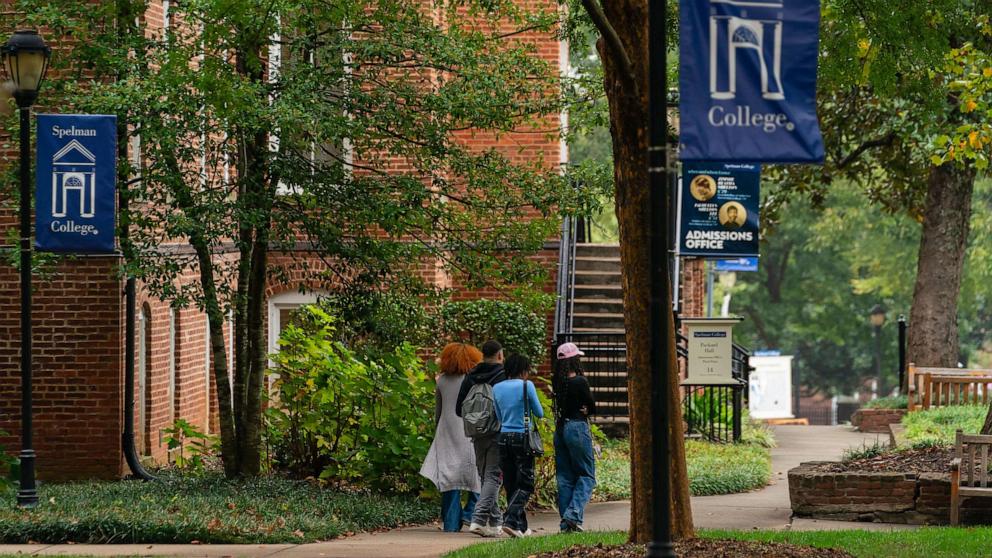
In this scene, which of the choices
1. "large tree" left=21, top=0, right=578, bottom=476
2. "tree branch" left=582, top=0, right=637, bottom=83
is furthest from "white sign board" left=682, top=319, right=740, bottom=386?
"tree branch" left=582, top=0, right=637, bottom=83

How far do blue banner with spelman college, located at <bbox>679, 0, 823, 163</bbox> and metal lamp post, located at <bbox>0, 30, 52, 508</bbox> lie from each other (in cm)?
753

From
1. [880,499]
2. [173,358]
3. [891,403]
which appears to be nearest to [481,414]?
[880,499]

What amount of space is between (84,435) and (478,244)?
486 centimetres

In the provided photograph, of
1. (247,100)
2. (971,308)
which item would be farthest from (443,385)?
(971,308)

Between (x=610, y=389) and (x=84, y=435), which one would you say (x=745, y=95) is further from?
(x=610, y=389)

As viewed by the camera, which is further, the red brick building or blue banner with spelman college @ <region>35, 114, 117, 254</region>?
the red brick building

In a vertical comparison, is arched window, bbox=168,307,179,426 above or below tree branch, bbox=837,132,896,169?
below

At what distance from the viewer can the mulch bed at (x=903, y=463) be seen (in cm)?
1327

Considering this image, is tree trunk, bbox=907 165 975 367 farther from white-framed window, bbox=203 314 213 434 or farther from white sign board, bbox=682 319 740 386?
white-framed window, bbox=203 314 213 434

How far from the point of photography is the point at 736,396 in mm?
20641

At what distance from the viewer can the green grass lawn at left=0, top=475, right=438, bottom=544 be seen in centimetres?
1088

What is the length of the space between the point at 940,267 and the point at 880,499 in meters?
14.5

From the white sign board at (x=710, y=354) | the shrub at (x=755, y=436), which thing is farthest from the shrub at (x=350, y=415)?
the shrub at (x=755, y=436)

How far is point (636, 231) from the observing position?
8992 mm
